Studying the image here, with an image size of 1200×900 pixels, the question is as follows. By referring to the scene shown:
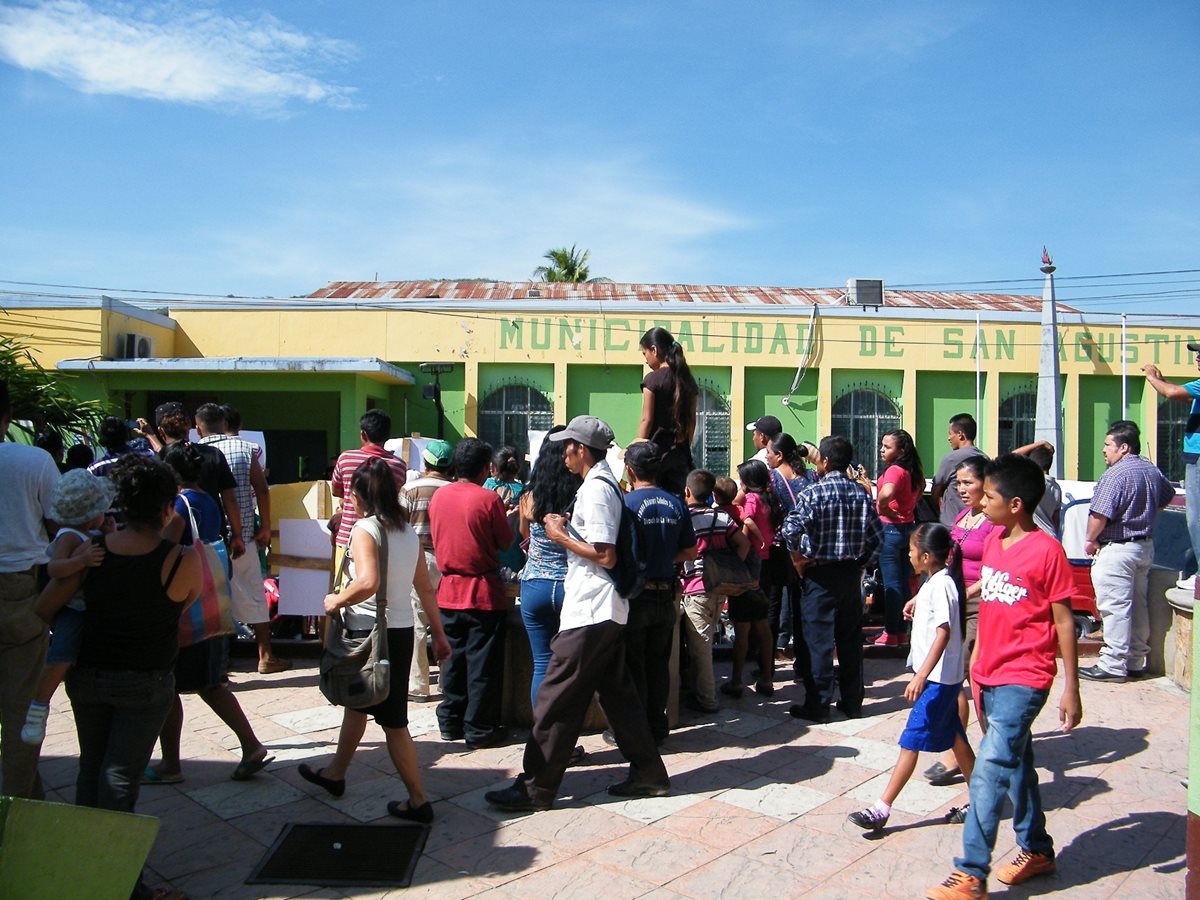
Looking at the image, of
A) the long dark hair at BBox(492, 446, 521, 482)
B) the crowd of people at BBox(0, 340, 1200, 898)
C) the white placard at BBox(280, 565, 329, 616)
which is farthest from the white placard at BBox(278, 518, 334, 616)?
the long dark hair at BBox(492, 446, 521, 482)

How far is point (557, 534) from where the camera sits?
466cm

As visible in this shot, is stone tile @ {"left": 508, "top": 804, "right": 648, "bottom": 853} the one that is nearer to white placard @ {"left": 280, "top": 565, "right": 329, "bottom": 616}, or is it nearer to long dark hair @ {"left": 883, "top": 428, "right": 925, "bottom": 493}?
white placard @ {"left": 280, "top": 565, "right": 329, "bottom": 616}

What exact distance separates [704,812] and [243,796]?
2323 millimetres

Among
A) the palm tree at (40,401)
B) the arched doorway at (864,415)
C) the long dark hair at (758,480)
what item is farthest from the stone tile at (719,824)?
the arched doorway at (864,415)

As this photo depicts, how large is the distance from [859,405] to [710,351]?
11.7ft

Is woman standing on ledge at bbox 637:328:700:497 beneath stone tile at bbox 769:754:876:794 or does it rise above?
above

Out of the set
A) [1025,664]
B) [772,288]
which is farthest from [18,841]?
[772,288]

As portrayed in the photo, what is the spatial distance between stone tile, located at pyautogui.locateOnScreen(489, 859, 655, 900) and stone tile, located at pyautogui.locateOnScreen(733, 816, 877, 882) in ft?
1.87

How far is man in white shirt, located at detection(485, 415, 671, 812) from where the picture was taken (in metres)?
4.55

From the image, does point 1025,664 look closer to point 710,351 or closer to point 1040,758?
→ point 1040,758

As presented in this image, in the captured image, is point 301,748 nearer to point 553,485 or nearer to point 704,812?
point 553,485

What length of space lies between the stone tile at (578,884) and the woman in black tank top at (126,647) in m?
1.55

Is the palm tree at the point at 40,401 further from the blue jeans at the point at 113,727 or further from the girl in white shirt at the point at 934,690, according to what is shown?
the girl in white shirt at the point at 934,690

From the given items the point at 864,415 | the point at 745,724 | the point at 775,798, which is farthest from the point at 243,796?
the point at 864,415
